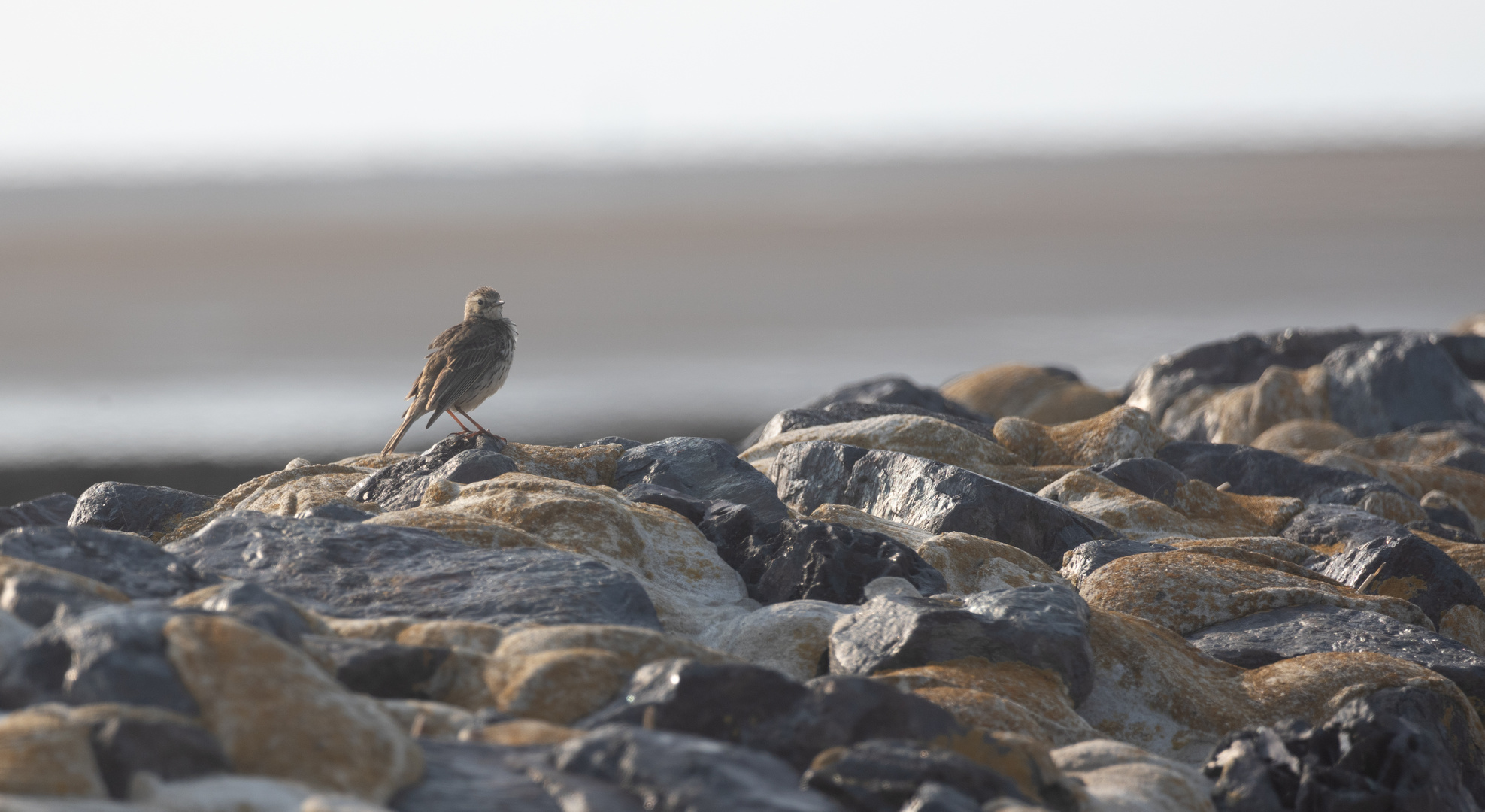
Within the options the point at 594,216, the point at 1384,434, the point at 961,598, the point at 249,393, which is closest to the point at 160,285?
the point at 249,393

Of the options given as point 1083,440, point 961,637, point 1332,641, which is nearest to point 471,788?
point 961,637

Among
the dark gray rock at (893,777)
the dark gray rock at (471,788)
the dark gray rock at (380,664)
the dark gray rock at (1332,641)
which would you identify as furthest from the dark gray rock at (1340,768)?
the dark gray rock at (380,664)

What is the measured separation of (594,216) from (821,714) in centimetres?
7285

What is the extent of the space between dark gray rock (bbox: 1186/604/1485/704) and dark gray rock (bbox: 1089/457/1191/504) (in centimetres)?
339

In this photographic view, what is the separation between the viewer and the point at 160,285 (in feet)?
176

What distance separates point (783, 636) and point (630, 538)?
5.47 ft

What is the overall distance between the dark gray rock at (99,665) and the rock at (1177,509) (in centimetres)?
865

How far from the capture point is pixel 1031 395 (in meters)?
24.5

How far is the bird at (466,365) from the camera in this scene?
12.3 m

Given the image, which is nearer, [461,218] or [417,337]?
[417,337]

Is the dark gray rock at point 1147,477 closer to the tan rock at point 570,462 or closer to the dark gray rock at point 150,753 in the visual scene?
the tan rock at point 570,462

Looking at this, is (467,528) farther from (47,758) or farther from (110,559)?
(47,758)

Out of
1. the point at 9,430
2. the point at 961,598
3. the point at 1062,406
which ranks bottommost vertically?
the point at 9,430

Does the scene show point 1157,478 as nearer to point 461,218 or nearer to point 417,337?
point 417,337
